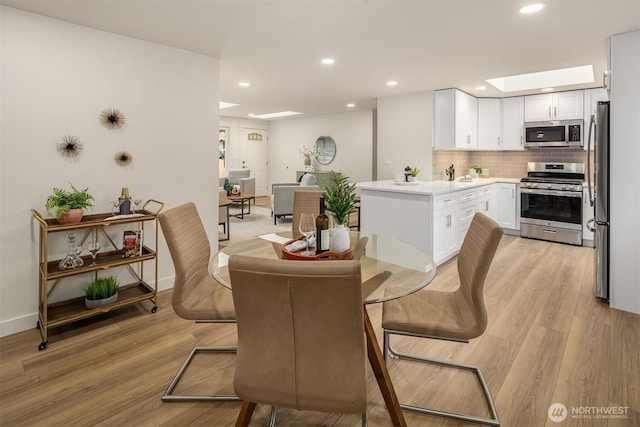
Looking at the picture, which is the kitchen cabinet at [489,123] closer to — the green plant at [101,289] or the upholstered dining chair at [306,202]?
the upholstered dining chair at [306,202]

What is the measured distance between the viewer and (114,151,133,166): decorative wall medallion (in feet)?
9.98

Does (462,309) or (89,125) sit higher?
(89,125)

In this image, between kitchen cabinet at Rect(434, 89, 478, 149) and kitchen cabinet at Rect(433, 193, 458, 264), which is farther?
kitchen cabinet at Rect(434, 89, 478, 149)

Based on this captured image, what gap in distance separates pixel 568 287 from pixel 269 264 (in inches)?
143

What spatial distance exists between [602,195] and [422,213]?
1.57 metres

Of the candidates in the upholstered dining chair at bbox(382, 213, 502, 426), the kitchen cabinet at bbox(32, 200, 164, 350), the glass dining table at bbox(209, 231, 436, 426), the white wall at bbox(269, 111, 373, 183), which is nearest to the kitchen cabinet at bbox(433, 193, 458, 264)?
the glass dining table at bbox(209, 231, 436, 426)

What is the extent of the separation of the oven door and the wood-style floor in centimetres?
231

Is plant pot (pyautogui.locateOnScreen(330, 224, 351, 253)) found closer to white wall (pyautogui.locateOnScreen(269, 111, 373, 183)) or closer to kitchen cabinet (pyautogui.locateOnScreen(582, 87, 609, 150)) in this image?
kitchen cabinet (pyautogui.locateOnScreen(582, 87, 609, 150))

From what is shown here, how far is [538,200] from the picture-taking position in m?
5.30

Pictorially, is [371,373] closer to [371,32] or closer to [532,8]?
[371,32]

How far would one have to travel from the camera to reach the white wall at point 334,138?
8117mm

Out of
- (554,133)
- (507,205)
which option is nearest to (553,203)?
(507,205)

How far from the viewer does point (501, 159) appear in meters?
6.30

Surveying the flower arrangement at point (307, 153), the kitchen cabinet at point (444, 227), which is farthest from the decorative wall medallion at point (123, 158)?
the flower arrangement at point (307, 153)
